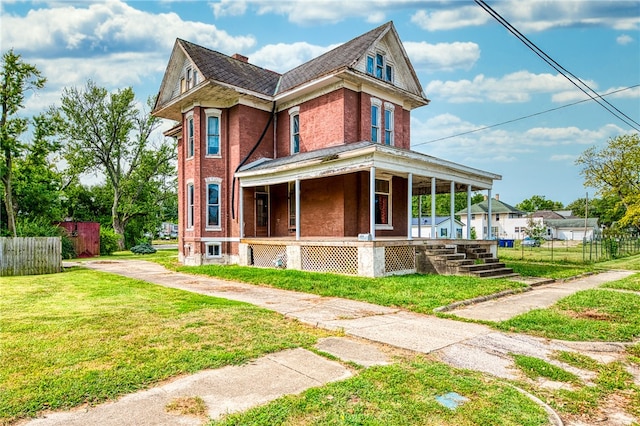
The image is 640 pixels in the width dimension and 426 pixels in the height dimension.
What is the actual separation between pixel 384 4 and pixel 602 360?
25.5 feet

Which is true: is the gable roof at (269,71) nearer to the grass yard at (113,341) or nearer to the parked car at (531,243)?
the grass yard at (113,341)

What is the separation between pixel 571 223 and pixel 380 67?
72.2 meters

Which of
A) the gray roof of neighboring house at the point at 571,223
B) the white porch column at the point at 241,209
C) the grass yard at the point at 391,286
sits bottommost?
the grass yard at the point at 391,286

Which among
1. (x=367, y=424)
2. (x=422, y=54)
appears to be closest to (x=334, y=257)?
(x=367, y=424)

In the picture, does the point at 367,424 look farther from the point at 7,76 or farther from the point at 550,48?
the point at 7,76

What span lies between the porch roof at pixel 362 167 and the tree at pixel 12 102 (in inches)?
425

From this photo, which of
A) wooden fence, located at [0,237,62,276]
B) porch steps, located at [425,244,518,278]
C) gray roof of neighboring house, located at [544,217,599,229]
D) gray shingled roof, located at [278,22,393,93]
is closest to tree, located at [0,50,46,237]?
wooden fence, located at [0,237,62,276]

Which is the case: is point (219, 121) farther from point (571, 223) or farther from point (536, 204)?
point (536, 204)

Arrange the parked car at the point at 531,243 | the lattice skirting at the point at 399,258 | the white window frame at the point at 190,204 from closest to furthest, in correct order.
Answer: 1. the lattice skirting at the point at 399,258
2. the white window frame at the point at 190,204
3. the parked car at the point at 531,243

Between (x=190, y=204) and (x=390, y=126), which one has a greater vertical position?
(x=390, y=126)

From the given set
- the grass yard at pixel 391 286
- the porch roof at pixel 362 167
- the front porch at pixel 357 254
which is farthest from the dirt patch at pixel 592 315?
the porch roof at pixel 362 167

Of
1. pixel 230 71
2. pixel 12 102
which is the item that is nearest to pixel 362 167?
pixel 230 71

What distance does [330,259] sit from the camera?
523 inches

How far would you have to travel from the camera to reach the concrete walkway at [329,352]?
10.9 feet
